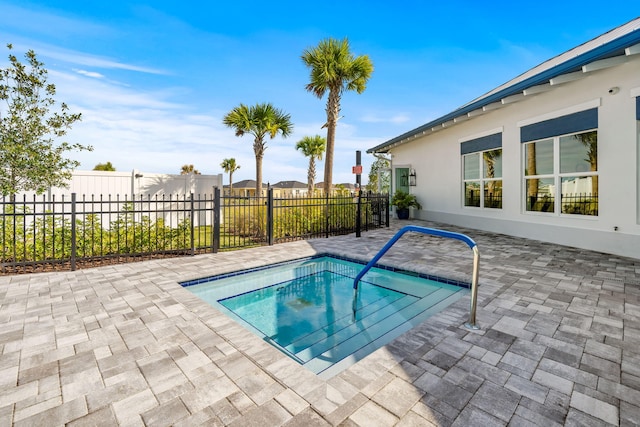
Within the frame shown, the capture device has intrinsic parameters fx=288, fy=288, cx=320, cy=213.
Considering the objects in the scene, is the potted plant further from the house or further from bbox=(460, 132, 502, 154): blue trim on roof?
bbox=(460, 132, 502, 154): blue trim on roof

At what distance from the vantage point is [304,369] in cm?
216

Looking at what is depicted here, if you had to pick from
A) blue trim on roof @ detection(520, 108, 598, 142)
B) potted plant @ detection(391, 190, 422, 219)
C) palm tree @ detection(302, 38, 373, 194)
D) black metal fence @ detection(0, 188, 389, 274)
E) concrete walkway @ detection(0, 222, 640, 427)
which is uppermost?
palm tree @ detection(302, 38, 373, 194)

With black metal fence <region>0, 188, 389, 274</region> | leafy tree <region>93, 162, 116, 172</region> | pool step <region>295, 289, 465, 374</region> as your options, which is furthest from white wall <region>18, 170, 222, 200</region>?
leafy tree <region>93, 162, 116, 172</region>

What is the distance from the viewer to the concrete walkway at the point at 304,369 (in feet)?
5.51

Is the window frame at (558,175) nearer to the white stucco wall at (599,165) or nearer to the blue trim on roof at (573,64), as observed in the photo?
the white stucco wall at (599,165)

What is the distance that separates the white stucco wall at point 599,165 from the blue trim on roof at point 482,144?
6.0 inches

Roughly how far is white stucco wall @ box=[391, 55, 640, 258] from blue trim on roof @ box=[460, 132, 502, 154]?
151 mm

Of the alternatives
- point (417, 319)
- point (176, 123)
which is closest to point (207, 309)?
point (417, 319)

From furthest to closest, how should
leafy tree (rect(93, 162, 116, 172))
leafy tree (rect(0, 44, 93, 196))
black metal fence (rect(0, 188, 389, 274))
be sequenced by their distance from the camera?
leafy tree (rect(93, 162, 116, 172)), leafy tree (rect(0, 44, 93, 196)), black metal fence (rect(0, 188, 389, 274))

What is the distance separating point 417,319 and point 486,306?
78 cm

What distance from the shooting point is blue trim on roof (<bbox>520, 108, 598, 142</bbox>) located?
5918 millimetres

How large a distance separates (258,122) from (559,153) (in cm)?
1373

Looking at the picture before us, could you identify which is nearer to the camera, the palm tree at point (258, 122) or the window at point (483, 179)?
the window at point (483, 179)

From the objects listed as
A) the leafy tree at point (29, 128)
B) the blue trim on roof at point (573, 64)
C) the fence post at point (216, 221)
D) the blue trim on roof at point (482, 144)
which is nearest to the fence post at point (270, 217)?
the fence post at point (216, 221)
